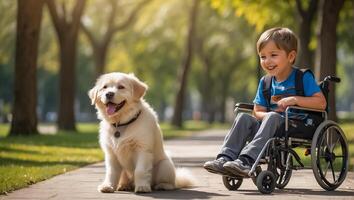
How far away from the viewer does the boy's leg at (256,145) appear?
7.75 metres

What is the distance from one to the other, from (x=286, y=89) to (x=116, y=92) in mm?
1790

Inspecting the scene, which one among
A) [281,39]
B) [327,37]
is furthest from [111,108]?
[327,37]

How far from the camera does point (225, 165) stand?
7.75m

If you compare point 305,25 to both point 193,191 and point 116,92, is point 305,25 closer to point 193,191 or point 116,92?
point 193,191

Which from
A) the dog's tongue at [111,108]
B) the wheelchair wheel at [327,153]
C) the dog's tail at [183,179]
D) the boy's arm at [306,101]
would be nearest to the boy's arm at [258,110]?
the boy's arm at [306,101]

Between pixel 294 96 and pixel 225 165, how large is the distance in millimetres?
1153

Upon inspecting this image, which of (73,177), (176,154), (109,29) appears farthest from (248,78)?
(73,177)

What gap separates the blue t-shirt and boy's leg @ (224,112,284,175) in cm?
38

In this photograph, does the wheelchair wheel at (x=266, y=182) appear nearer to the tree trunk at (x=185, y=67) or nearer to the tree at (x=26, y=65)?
the tree at (x=26, y=65)

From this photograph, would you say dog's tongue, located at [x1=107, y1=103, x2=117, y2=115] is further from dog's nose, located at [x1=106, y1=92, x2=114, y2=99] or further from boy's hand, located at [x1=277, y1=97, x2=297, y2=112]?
boy's hand, located at [x1=277, y1=97, x2=297, y2=112]

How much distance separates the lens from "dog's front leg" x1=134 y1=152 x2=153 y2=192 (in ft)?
27.0

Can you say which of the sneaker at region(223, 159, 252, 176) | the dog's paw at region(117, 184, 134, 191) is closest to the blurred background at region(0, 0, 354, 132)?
the dog's paw at region(117, 184, 134, 191)

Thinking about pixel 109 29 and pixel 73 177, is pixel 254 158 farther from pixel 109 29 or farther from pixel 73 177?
pixel 109 29

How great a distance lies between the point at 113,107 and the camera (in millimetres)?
8445
